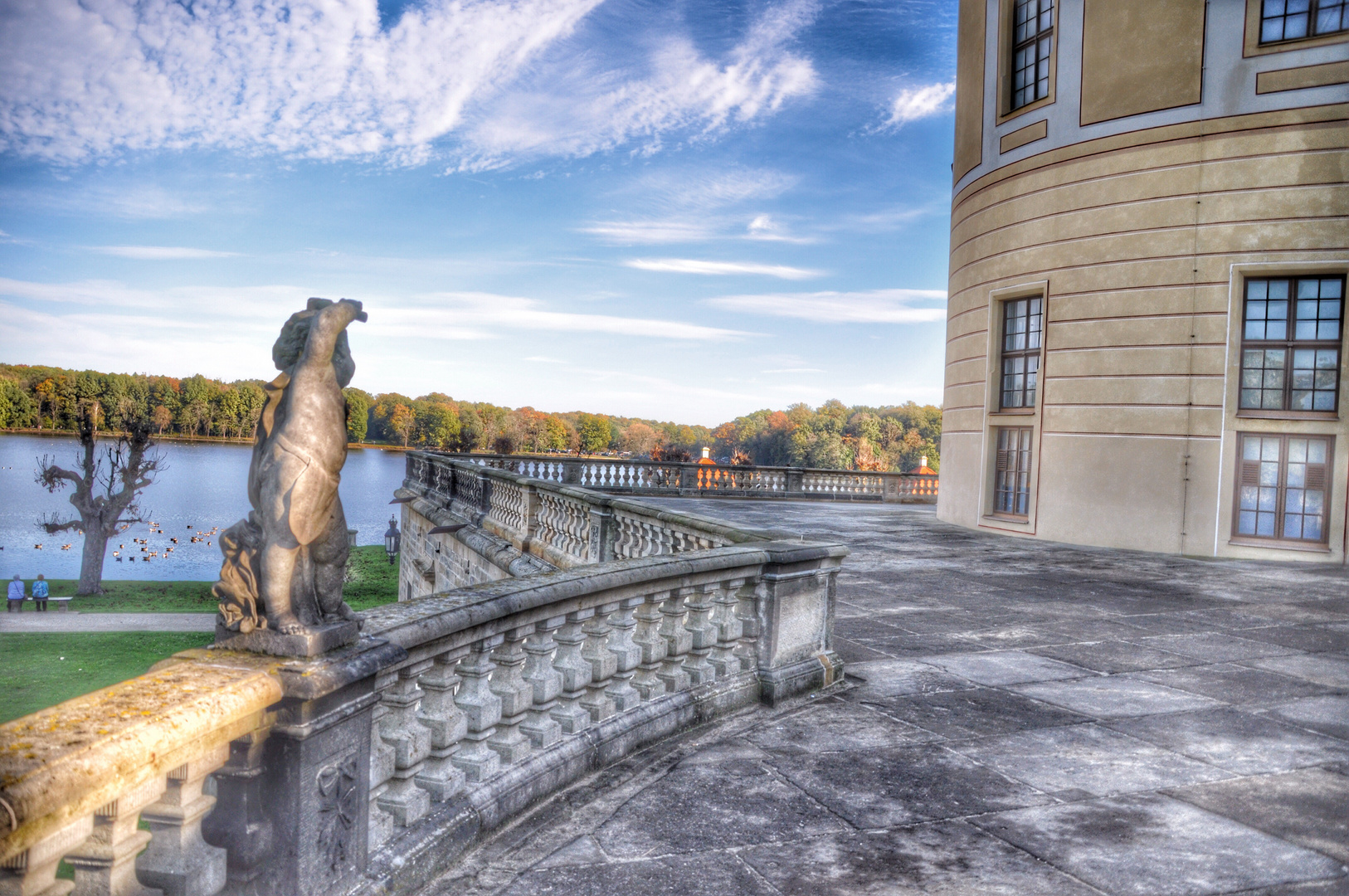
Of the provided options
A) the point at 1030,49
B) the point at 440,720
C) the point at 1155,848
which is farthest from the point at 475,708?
the point at 1030,49

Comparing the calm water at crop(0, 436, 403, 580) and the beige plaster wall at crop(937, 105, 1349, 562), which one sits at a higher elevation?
the beige plaster wall at crop(937, 105, 1349, 562)

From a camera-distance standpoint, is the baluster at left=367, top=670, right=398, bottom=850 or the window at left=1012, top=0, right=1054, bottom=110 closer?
the baluster at left=367, top=670, right=398, bottom=850

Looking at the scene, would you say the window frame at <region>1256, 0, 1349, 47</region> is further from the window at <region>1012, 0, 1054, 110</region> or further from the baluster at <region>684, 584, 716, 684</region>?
the baluster at <region>684, 584, 716, 684</region>

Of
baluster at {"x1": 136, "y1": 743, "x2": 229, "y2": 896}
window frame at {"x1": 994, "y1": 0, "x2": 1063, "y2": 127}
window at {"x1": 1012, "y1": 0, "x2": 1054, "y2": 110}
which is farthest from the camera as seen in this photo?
window frame at {"x1": 994, "y1": 0, "x2": 1063, "y2": 127}

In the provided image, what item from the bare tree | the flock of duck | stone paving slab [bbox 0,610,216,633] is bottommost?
the flock of duck

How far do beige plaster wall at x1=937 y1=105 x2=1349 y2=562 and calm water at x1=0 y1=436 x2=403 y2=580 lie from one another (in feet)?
91.6

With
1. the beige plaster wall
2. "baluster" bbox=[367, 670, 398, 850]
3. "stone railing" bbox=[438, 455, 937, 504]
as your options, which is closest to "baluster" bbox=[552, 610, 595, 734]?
"baluster" bbox=[367, 670, 398, 850]

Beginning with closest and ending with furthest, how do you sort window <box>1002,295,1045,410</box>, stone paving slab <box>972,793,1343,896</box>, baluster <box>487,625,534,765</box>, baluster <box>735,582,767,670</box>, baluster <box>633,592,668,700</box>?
stone paving slab <box>972,793,1343,896</box> < baluster <box>487,625,534,765</box> < baluster <box>633,592,668,700</box> < baluster <box>735,582,767,670</box> < window <box>1002,295,1045,410</box>

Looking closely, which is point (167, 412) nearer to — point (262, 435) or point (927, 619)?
point (927, 619)

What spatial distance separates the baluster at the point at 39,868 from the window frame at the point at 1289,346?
52.6 feet

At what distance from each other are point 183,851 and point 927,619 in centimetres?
692

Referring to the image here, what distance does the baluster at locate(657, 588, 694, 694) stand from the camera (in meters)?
5.04

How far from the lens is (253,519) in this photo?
2.69 meters

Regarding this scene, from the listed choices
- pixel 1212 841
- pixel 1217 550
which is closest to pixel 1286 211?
pixel 1217 550
